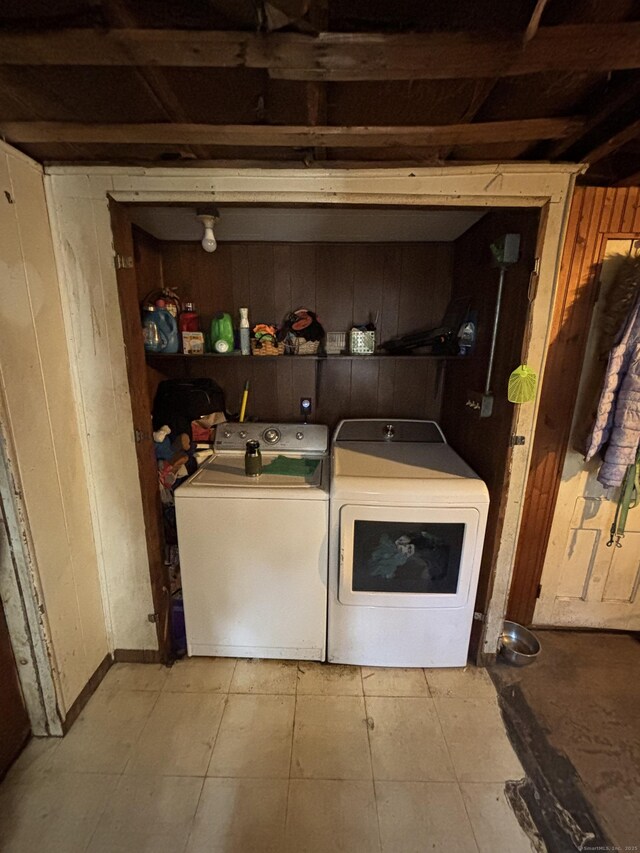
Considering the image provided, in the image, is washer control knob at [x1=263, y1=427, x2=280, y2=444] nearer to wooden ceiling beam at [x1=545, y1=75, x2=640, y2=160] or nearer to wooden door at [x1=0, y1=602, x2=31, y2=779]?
wooden door at [x1=0, y1=602, x2=31, y2=779]

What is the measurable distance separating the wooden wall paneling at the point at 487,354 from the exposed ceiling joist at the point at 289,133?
35 centimetres

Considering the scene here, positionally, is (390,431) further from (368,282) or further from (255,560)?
(255,560)

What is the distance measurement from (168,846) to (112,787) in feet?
1.02

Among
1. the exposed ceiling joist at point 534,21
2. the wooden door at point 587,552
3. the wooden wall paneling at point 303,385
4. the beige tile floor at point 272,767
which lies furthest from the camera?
the wooden wall paneling at point 303,385

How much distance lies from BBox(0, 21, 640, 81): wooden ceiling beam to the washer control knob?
1.46 meters

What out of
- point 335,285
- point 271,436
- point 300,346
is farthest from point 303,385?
point 335,285

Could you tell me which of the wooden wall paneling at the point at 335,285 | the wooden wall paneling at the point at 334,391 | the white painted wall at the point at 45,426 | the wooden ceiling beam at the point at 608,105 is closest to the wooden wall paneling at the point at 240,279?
the wooden wall paneling at the point at 335,285

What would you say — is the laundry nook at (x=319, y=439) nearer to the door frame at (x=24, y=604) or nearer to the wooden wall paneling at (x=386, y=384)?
the door frame at (x=24, y=604)

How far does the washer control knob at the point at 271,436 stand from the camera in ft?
6.50

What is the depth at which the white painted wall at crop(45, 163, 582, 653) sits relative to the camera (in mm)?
1305

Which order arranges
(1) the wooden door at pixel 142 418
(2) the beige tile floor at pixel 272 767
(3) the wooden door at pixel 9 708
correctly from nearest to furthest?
(2) the beige tile floor at pixel 272 767 → (3) the wooden door at pixel 9 708 → (1) the wooden door at pixel 142 418

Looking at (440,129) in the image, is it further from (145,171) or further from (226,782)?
(226,782)

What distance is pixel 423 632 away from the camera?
1645 mm

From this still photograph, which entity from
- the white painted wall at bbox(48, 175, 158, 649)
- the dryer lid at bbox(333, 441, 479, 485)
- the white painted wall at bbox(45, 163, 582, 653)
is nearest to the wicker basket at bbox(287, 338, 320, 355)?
the dryer lid at bbox(333, 441, 479, 485)
